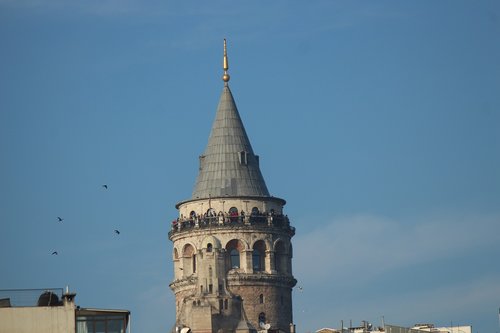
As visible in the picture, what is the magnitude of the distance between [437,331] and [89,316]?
82236mm

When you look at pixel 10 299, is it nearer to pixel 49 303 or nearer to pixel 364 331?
pixel 49 303

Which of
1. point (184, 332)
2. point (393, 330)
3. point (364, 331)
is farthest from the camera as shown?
point (364, 331)

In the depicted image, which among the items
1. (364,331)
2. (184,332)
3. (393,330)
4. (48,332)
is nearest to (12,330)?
(48,332)

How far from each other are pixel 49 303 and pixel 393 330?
210 ft

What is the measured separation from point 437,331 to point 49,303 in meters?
81.8

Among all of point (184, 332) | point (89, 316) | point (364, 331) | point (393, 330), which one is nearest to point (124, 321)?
point (89, 316)

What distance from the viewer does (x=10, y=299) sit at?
122062 mm

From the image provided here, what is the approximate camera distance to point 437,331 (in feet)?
655

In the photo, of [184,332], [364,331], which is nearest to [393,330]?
[364,331]

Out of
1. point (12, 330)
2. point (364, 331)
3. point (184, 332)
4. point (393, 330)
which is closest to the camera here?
point (12, 330)

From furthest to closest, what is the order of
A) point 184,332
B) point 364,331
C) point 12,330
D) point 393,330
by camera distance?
point 364,331, point 393,330, point 184,332, point 12,330

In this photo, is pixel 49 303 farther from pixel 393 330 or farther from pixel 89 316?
pixel 393 330

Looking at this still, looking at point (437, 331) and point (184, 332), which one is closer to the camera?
point (184, 332)

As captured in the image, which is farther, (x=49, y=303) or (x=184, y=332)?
(x=184, y=332)
